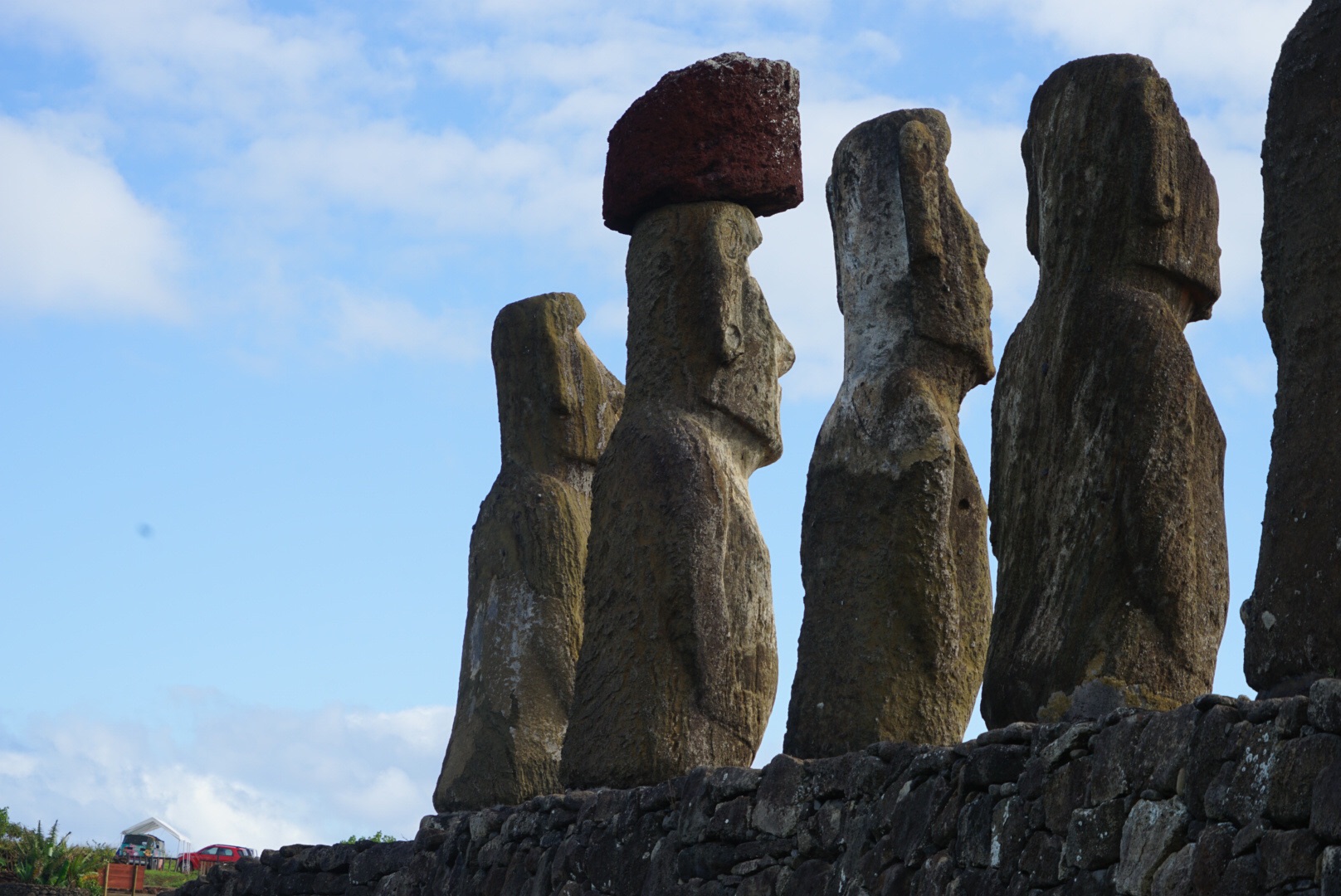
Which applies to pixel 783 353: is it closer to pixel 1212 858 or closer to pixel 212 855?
pixel 1212 858

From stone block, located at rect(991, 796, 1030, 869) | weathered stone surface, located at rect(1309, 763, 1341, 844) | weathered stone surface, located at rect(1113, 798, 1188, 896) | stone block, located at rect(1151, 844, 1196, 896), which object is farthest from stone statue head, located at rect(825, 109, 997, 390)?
weathered stone surface, located at rect(1309, 763, 1341, 844)

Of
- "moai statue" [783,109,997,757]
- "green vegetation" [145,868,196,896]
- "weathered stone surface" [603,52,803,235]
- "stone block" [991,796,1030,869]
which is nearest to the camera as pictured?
"stone block" [991,796,1030,869]

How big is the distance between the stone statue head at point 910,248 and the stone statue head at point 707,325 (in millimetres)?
1180

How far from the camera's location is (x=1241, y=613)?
5824mm

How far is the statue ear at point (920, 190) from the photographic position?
28.4 ft

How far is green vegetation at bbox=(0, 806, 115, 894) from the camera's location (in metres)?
22.0

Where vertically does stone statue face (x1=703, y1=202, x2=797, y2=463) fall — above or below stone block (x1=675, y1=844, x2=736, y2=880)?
above

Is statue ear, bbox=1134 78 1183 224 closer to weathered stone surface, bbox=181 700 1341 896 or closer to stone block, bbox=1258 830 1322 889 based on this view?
weathered stone surface, bbox=181 700 1341 896

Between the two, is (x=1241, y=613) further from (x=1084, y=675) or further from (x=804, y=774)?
(x=804, y=774)

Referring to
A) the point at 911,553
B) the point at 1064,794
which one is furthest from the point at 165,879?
the point at 1064,794

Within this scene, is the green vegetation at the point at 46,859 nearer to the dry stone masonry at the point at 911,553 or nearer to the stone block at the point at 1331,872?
the dry stone masonry at the point at 911,553

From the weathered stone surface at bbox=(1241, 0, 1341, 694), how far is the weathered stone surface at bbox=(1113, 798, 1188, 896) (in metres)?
0.52

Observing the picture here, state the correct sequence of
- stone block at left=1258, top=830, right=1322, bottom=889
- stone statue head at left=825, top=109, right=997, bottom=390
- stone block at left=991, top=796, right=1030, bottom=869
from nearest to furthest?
stone block at left=1258, top=830, right=1322, bottom=889
stone block at left=991, top=796, right=1030, bottom=869
stone statue head at left=825, top=109, right=997, bottom=390

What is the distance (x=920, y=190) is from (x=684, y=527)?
2.11 meters
